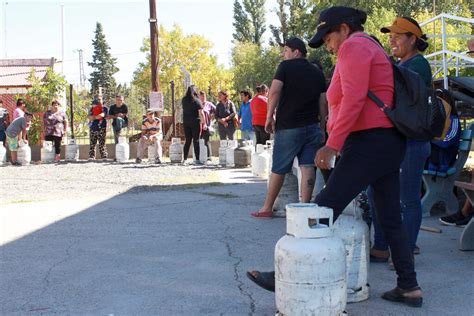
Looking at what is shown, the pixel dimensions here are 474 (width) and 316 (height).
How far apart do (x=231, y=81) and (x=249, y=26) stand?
20598 millimetres

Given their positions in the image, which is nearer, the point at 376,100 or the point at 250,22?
the point at 376,100

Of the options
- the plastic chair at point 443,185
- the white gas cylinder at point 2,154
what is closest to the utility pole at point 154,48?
the white gas cylinder at point 2,154

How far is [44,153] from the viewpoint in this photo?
18.8 metres

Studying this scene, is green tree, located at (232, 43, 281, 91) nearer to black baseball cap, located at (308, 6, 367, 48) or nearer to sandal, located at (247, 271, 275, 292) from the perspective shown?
black baseball cap, located at (308, 6, 367, 48)

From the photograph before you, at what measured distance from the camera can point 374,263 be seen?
17.3 feet

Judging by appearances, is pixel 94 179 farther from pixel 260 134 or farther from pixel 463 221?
pixel 463 221

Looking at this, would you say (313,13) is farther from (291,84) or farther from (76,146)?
(291,84)

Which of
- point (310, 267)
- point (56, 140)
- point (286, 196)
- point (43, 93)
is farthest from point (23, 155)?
point (310, 267)

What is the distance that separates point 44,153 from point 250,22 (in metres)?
64.9

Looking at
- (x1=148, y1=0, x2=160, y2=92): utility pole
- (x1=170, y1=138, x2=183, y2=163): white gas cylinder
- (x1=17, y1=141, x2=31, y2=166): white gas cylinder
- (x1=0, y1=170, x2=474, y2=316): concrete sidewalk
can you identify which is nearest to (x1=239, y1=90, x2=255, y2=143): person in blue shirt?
(x1=170, y1=138, x2=183, y2=163): white gas cylinder

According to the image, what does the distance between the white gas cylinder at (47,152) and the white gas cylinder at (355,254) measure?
1564 centimetres

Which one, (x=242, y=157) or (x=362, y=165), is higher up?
(x=362, y=165)

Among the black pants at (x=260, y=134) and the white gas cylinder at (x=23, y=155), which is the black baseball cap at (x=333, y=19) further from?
the white gas cylinder at (x=23, y=155)

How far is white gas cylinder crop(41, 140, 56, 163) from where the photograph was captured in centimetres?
1867
